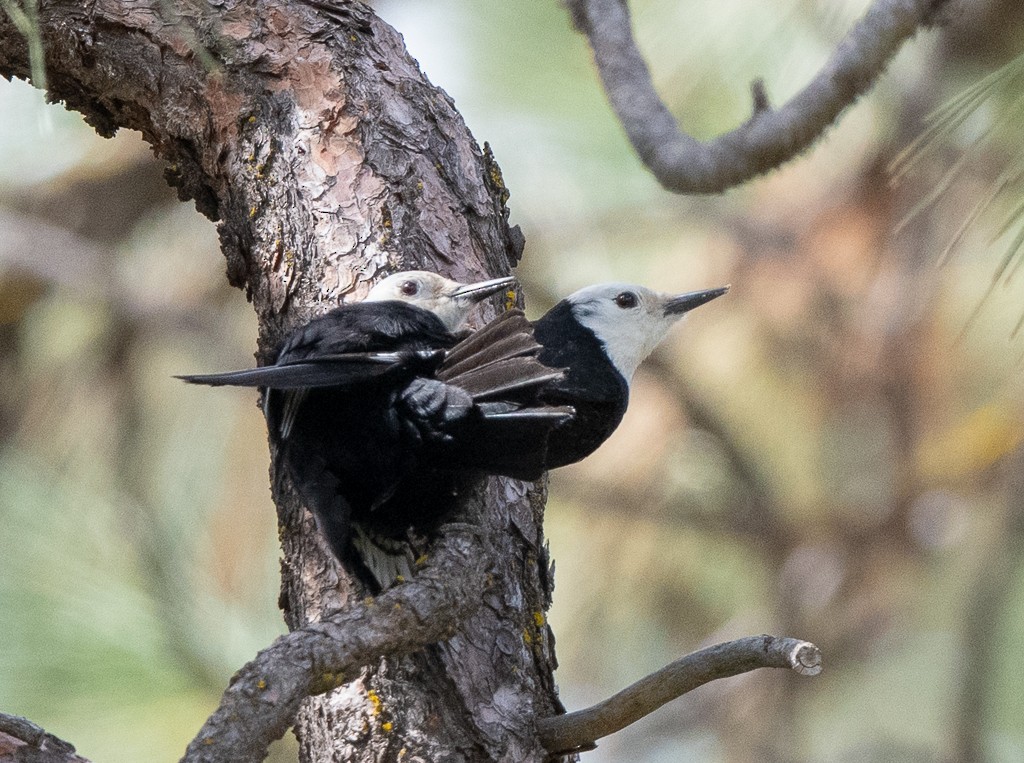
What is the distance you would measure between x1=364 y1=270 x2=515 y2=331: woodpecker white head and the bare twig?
933 millimetres

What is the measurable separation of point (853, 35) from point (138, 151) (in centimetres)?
293

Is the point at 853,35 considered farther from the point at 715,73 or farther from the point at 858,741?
the point at 858,741

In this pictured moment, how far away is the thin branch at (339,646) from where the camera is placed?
1301mm

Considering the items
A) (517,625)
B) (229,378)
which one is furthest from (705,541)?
(229,378)

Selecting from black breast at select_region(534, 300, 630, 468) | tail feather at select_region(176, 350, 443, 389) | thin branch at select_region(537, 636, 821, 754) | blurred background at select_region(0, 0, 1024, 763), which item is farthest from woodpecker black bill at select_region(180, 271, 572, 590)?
blurred background at select_region(0, 0, 1024, 763)

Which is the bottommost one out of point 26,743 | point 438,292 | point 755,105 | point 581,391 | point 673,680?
point 26,743

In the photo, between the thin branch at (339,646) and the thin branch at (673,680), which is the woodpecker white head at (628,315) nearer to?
the thin branch at (339,646)

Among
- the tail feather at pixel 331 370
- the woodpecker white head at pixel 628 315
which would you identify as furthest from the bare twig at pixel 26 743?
the woodpecker white head at pixel 628 315

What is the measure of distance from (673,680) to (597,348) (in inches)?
31.8

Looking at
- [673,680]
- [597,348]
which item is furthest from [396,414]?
[673,680]

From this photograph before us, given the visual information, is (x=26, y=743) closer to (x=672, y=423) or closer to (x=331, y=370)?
(x=331, y=370)

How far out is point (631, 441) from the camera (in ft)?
15.6

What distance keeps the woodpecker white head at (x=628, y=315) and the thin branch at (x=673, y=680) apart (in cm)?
74

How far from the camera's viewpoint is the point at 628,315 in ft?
8.01
